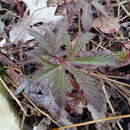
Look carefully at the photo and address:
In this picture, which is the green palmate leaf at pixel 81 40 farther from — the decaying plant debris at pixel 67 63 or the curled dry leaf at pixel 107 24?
the curled dry leaf at pixel 107 24

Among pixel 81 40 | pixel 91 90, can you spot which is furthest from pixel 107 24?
pixel 91 90

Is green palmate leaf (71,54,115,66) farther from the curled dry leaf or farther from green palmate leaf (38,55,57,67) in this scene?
the curled dry leaf

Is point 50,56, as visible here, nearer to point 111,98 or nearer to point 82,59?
point 82,59

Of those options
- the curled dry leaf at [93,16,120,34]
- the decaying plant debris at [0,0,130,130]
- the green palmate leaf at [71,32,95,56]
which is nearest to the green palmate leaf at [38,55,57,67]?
the decaying plant debris at [0,0,130,130]

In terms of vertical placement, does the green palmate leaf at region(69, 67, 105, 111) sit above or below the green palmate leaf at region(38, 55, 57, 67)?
below

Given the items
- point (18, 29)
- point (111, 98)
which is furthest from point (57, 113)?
point (18, 29)

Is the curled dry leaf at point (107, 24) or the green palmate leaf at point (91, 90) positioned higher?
the curled dry leaf at point (107, 24)

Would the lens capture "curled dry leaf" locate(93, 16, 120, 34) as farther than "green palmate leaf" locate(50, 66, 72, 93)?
Yes

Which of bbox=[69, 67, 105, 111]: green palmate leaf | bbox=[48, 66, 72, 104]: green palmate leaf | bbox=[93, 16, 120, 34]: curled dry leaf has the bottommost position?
bbox=[69, 67, 105, 111]: green palmate leaf

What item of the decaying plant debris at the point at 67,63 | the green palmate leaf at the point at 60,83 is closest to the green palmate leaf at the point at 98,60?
the decaying plant debris at the point at 67,63
